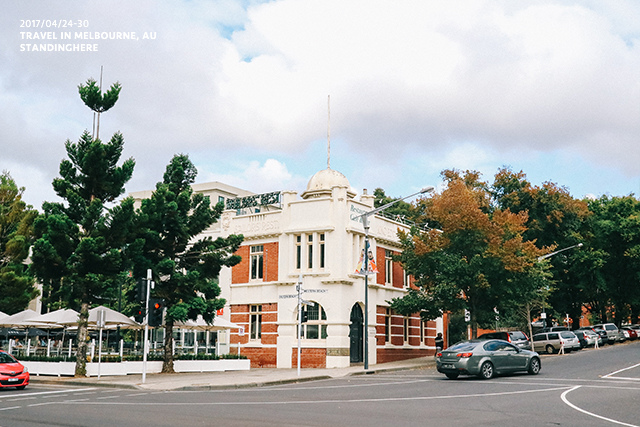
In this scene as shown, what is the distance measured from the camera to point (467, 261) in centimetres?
3434

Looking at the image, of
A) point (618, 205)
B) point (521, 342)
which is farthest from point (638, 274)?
point (521, 342)

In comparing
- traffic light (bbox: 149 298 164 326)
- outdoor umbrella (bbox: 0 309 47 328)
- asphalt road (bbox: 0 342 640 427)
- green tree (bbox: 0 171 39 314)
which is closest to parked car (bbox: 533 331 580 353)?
asphalt road (bbox: 0 342 640 427)

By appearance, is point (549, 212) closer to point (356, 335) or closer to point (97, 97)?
point (356, 335)

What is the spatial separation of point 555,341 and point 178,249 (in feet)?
84.7

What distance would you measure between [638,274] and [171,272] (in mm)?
39139

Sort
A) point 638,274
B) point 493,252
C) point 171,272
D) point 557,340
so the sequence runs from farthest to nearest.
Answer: point 638,274 < point 557,340 < point 493,252 < point 171,272

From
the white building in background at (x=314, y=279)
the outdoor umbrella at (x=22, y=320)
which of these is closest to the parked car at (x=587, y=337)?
the white building in background at (x=314, y=279)

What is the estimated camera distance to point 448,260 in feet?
110

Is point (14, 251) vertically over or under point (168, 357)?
over

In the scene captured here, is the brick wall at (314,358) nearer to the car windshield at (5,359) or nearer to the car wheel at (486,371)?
the car wheel at (486,371)

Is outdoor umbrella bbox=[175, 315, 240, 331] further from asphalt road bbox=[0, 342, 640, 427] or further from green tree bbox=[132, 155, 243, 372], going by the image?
asphalt road bbox=[0, 342, 640, 427]

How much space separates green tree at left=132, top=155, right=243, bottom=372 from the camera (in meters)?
28.5

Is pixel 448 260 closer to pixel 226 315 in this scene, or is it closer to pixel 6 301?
pixel 226 315

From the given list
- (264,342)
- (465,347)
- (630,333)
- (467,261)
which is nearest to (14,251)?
(264,342)
